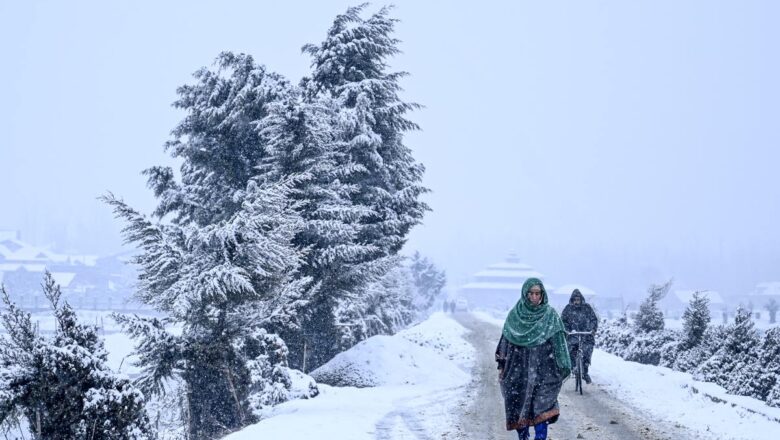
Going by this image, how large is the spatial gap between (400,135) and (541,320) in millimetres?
16199

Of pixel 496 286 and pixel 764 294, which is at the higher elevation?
pixel 496 286

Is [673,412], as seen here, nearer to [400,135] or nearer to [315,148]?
[315,148]

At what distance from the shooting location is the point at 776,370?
691 inches

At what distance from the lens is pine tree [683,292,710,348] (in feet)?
82.2

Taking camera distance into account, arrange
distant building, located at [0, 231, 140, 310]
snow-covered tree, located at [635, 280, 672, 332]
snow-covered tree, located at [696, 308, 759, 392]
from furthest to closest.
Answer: distant building, located at [0, 231, 140, 310] < snow-covered tree, located at [635, 280, 672, 332] < snow-covered tree, located at [696, 308, 759, 392]

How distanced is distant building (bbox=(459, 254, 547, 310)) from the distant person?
14040 centimetres

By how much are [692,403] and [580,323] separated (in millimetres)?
3401

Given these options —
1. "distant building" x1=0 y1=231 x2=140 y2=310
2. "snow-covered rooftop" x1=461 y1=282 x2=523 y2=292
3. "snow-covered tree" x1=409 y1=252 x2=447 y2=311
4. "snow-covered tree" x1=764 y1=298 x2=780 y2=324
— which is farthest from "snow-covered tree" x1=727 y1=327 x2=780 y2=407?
"snow-covered rooftop" x1=461 y1=282 x2=523 y2=292

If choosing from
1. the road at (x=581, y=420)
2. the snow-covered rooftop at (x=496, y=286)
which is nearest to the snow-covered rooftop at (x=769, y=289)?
the snow-covered rooftop at (x=496, y=286)

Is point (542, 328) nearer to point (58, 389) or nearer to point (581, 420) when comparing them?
point (581, 420)

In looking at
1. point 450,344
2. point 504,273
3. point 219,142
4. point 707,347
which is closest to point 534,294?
point 707,347

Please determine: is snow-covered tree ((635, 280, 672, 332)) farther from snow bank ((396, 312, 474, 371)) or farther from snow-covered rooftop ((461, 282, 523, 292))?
snow-covered rooftop ((461, 282, 523, 292))

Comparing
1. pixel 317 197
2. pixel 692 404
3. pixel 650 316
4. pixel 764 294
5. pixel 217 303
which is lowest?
pixel 692 404

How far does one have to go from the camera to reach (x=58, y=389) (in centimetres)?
1177
